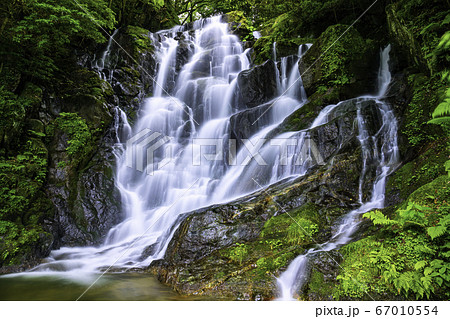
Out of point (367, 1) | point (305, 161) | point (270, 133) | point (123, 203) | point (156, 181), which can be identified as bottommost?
point (123, 203)

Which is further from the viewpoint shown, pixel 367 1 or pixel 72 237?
pixel 367 1

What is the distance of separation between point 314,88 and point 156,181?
23.0ft

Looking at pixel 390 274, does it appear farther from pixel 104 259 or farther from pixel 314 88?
pixel 314 88

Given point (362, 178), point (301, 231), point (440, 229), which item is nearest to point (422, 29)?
point (362, 178)

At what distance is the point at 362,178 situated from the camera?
6836 mm

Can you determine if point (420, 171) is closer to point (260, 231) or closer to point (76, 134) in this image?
point (260, 231)

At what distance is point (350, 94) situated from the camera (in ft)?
33.8

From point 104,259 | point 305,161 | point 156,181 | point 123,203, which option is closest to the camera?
point 104,259

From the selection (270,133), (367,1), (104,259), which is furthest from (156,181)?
(367,1)

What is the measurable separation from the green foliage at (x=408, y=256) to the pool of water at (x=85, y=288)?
2.52 meters

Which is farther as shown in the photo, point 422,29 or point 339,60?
point 339,60

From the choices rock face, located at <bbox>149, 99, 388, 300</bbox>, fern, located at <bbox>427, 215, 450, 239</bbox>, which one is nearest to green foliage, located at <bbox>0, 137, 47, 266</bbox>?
rock face, located at <bbox>149, 99, 388, 300</bbox>

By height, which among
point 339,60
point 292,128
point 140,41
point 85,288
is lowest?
point 85,288

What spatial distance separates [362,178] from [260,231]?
2.98 meters
